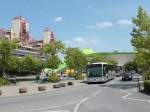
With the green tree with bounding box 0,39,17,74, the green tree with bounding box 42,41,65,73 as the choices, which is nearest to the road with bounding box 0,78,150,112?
the green tree with bounding box 0,39,17,74

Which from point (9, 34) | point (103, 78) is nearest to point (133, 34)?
point (103, 78)

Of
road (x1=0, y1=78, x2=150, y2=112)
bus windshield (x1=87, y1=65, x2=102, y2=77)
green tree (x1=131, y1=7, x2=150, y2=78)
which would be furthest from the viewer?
bus windshield (x1=87, y1=65, x2=102, y2=77)

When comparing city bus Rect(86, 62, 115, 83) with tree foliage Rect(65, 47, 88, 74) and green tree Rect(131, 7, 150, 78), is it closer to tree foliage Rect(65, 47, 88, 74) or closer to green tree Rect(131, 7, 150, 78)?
green tree Rect(131, 7, 150, 78)

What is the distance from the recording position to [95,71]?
58.3 metres

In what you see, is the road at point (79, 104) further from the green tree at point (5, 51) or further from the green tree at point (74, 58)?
the green tree at point (74, 58)

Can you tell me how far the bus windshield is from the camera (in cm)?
5822

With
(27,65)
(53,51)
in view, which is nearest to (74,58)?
(27,65)

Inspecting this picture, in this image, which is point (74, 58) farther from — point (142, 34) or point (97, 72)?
point (142, 34)

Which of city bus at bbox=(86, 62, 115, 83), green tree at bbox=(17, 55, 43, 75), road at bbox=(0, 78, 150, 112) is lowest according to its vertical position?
road at bbox=(0, 78, 150, 112)

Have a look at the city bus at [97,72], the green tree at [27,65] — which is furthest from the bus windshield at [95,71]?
the green tree at [27,65]

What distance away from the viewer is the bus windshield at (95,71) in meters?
58.2

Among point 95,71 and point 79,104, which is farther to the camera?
point 95,71

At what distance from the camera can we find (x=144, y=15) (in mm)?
48250

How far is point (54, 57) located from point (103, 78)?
11.7 meters
